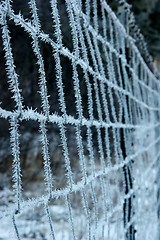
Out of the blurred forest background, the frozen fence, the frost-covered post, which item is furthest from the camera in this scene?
the frost-covered post

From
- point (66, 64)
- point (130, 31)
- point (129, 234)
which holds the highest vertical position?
point (130, 31)

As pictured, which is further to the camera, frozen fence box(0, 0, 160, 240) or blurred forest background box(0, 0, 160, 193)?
blurred forest background box(0, 0, 160, 193)

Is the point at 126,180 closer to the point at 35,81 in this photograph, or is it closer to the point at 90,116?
the point at 90,116

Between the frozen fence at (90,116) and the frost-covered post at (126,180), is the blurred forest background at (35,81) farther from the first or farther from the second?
the frost-covered post at (126,180)

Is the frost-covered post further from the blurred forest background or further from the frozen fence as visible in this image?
the blurred forest background

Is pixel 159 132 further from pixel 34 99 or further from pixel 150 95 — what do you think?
pixel 34 99

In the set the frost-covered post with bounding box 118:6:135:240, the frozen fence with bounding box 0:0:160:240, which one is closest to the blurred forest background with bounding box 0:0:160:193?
the frozen fence with bounding box 0:0:160:240

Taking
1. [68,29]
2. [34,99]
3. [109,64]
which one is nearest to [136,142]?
[109,64]

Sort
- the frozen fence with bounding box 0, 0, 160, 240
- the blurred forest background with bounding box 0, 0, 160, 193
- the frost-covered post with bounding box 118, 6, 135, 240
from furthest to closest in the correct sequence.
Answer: the frost-covered post with bounding box 118, 6, 135, 240 < the blurred forest background with bounding box 0, 0, 160, 193 < the frozen fence with bounding box 0, 0, 160, 240
